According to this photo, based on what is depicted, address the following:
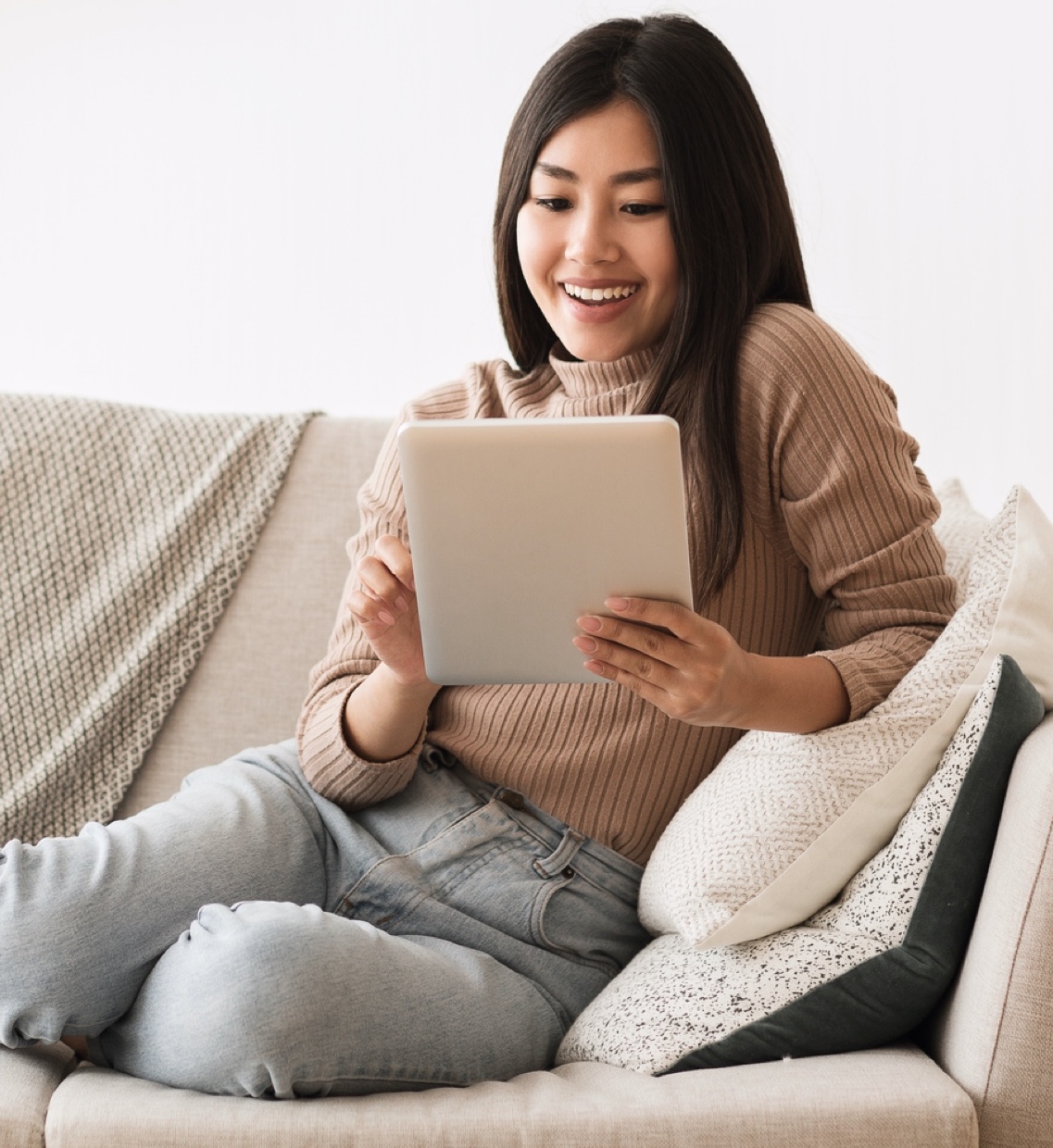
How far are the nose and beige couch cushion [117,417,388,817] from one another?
52 centimetres

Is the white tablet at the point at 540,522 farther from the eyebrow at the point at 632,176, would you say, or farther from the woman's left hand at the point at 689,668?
the eyebrow at the point at 632,176

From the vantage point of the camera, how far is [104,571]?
1592mm

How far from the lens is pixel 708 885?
103 cm

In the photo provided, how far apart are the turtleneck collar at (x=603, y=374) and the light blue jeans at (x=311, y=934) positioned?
1.34 feet

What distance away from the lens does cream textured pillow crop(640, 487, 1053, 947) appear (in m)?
1.02

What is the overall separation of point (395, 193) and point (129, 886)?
1305mm

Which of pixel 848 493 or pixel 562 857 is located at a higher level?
pixel 848 493

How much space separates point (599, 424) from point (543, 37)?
1316 millimetres

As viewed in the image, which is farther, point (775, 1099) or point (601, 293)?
point (601, 293)

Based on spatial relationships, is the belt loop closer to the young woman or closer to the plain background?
the young woman

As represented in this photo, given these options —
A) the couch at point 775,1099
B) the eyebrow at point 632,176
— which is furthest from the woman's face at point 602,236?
the couch at point 775,1099

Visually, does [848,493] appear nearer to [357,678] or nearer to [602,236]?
[602,236]

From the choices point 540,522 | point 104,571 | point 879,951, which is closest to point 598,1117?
point 879,951

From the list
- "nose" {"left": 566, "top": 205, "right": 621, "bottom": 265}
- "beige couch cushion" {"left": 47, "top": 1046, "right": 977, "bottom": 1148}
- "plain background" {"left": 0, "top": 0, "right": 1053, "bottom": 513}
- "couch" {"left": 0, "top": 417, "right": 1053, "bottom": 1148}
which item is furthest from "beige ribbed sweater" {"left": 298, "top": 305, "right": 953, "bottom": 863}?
"plain background" {"left": 0, "top": 0, "right": 1053, "bottom": 513}
